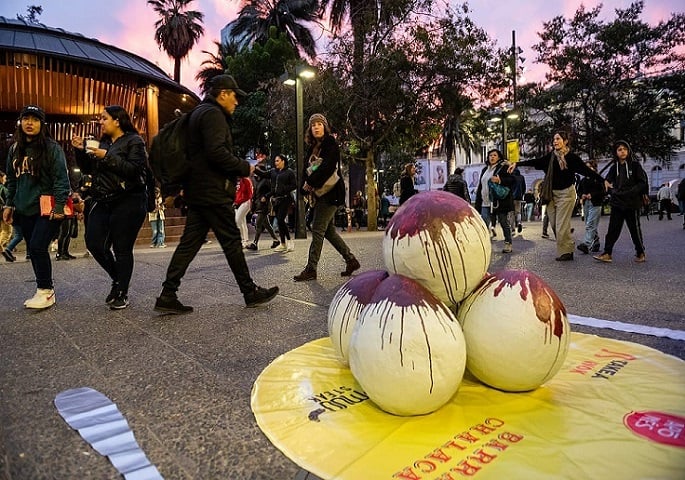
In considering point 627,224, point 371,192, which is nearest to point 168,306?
point 627,224

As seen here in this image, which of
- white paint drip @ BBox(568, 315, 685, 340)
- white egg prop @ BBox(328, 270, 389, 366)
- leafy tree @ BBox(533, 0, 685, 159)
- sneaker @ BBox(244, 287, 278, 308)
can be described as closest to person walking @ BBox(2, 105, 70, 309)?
sneaker @ BBox(244, 287, 278, 308)

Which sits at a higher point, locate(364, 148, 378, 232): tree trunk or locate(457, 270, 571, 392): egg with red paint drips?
locate(364, 148, 378, 232): tree trunk

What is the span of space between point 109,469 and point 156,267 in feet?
21.3

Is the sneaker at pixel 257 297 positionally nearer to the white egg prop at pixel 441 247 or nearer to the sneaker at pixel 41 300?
the sneaker at pixel 41 300

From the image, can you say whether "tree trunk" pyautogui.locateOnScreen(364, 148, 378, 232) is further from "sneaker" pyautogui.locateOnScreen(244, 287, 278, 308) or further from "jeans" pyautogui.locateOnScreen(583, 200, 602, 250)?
"sneaker" pyautogui.locateOnScreen(244, 287, 278, 308)

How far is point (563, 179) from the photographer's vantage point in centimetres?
689

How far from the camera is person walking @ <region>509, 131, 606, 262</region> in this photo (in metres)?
6.82

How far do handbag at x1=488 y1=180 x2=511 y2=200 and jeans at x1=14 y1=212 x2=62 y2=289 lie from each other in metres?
6.65

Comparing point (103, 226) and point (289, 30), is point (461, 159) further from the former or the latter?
point (103, 226)

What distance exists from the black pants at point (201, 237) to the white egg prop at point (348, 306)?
5.74 feet

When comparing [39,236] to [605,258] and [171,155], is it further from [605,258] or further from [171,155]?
[605,258]

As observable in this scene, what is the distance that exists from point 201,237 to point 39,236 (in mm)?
1482

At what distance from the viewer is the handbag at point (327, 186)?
5.41m

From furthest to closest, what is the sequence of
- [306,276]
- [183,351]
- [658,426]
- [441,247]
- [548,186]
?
[548,186] < [306,276] < [183,351] < [441,247] < [658,426]
